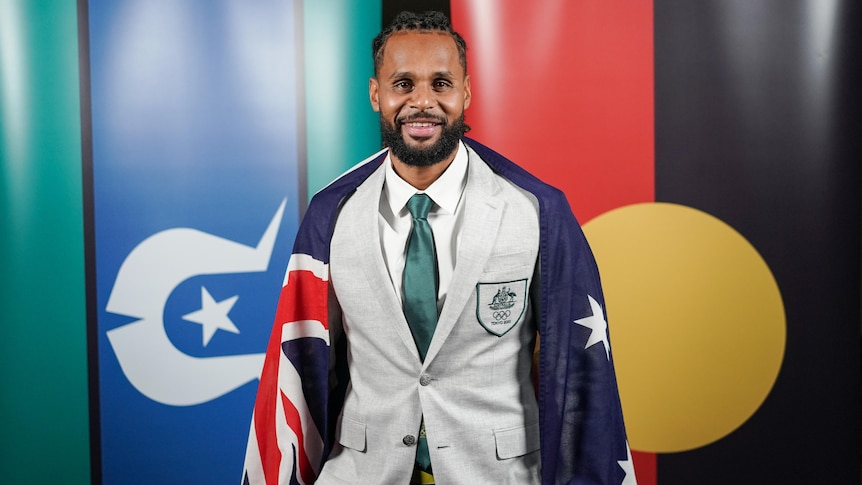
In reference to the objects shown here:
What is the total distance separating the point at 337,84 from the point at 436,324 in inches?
45.6

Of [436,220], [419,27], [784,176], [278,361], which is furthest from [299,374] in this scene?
[784,176]

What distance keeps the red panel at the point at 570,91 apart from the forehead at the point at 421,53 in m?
0.87

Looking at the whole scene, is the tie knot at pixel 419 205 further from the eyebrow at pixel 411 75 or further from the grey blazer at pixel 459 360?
the eyebrow at pixel 411 75

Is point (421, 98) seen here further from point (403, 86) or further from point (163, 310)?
point (163, 310)

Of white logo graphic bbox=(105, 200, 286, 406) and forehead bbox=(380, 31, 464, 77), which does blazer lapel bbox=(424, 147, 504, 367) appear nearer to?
forehead bbox=(380, 31, 464, 77)

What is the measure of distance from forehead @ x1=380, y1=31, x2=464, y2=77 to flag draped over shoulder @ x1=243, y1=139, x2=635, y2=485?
0.81 ft

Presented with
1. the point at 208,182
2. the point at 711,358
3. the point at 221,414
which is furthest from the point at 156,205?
the point at 711,358

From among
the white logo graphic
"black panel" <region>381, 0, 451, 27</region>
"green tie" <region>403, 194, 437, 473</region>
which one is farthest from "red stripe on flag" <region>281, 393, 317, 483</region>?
"black panel" <region>381, 0, 451, 27</region>

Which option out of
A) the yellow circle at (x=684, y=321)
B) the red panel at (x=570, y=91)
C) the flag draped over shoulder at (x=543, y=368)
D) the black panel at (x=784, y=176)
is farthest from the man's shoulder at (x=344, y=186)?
the black panel at (x=784, y=176)

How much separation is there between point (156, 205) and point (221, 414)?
706mm

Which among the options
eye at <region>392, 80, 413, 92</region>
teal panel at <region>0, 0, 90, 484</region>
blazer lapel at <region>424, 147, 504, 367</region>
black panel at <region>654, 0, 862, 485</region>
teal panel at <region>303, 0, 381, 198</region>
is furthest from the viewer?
black panel at <region>654, 0, 862, 485</region>

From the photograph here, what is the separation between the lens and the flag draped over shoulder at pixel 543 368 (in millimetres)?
1574

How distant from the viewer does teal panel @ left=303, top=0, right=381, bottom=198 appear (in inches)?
95.8

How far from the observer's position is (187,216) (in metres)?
2.41
